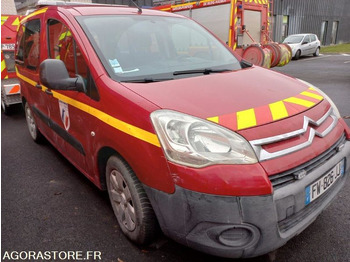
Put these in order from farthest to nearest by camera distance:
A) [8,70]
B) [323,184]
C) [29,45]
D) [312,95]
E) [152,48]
A: [8,70], [29,45], [152,48], [312,95], [323,184]

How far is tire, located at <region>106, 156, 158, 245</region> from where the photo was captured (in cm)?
189

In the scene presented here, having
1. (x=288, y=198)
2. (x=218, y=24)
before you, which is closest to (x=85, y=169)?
(x=288, y=198)

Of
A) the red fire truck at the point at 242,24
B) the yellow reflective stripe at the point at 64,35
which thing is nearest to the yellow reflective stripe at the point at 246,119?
the yellow reflective stripe at the point at 64,35

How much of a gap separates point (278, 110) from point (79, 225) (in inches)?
68.2

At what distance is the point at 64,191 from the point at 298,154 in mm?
2219

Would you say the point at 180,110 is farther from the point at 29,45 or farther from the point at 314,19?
the point at 314,19

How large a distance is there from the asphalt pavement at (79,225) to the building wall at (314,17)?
79.8ft

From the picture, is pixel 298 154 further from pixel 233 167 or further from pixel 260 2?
pixel 260 2

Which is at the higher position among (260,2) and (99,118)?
(260,2)

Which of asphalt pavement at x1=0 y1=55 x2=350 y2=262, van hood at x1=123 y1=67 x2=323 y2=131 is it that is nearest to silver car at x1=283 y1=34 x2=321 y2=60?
asphalt pavement at x1=0 y1=55 x2=350 y2=262

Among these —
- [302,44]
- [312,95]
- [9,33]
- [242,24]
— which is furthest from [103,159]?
[302,44]

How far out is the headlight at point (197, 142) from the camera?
1575mm

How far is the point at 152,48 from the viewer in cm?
253

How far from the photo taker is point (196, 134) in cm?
165
